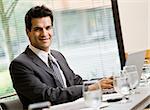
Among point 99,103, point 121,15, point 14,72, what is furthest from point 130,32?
point 99,103

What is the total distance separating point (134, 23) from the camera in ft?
12.1

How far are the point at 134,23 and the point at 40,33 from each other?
164 cm

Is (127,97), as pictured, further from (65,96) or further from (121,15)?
(121,15)

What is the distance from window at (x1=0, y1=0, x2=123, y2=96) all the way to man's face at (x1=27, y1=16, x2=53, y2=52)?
1080 millimetres

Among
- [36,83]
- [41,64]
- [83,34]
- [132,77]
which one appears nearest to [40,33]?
[41,64]

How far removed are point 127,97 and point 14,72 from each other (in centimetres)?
86

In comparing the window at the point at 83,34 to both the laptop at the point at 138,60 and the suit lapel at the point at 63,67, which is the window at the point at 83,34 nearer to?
the suit lapel at the point at 63,67

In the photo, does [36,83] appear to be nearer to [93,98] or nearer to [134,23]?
[93,98]

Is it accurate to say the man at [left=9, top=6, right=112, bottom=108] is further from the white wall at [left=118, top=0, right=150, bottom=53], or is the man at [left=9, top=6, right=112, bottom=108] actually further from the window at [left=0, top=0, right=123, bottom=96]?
the white wall at [left=118, top=0, right=150, bottom=53]

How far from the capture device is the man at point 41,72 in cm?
202

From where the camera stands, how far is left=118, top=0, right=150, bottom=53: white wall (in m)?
3.64

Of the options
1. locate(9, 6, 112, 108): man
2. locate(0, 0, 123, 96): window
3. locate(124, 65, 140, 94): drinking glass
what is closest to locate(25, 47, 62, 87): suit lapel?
locate(9, 6, 112, 108): man

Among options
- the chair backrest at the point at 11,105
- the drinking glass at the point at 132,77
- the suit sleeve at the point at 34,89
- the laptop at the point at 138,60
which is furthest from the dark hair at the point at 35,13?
the drinking glass at the point at 132,77

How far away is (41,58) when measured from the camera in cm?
229
